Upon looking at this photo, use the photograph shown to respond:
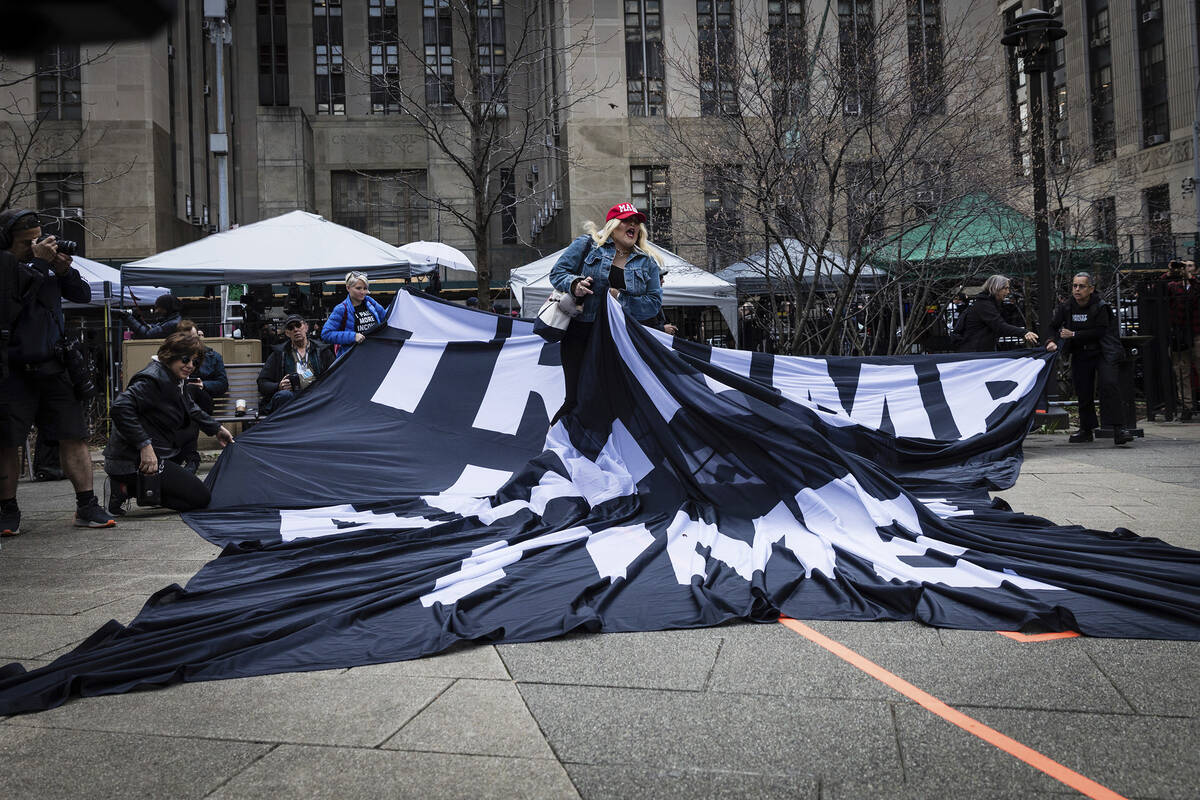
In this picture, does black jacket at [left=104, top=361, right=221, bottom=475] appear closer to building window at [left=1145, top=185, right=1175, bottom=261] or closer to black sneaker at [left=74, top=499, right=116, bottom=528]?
black sneaker at [left=74, top=499, right=116, bottom=528]

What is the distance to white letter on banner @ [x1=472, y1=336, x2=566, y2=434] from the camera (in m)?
7.87

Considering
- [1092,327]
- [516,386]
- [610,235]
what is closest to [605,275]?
[610,235]

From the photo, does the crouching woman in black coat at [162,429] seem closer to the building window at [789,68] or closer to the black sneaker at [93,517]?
the black sneaker at [93,517]

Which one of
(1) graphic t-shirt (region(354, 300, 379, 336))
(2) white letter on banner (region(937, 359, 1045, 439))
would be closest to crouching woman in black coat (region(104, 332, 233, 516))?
(1) graphic t-shirt (region(354, 300, 379, 336))

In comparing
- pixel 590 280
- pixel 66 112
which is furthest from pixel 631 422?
pixel 66 112

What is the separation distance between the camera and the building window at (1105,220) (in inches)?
837

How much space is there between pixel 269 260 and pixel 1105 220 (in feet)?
58.1

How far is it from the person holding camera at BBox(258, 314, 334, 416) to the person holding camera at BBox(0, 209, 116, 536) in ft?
12.8

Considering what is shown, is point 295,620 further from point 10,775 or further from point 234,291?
point 234,291

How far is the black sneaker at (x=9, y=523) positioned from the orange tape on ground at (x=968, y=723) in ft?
18.0

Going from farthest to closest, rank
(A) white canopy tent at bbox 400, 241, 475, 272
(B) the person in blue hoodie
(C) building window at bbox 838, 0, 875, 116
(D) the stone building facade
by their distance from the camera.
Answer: (D) the stone building facade < (A) white canopy tent at bbox 400, 241, 475, 272 < (C) building window at bbox 838, 0, 875, 116 < (B) the person in blue hoodie

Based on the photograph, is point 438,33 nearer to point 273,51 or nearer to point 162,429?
point 273,51

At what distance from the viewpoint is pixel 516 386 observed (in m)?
8.00

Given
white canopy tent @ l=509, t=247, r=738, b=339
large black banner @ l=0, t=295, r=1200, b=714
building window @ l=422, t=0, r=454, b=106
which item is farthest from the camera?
building window @ l=422, t=0, r=454, b=106
